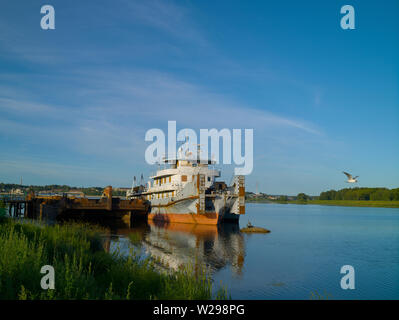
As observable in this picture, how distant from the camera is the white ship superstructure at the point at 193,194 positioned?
36.2 meters

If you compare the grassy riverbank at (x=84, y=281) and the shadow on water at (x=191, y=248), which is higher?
the grassy riverbank at (x=84, y=281)

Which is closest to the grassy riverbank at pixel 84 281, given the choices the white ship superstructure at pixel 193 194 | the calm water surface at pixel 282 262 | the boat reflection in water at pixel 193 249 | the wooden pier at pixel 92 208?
the calm water surface at pixel 282 262

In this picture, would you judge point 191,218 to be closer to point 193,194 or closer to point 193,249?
point 193,194

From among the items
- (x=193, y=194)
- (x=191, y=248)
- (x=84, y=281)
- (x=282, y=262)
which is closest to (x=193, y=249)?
(x=191, y=248)

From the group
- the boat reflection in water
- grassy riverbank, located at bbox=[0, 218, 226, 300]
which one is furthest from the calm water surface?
grassy riverbank, located at bbox=[0, 218, 226, 300]

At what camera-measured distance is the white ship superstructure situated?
3616 centimetres

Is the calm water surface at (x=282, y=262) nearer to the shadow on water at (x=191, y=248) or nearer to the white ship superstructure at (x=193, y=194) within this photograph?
the shadow on water at (x=191, y=248)

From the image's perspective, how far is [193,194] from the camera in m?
36.2

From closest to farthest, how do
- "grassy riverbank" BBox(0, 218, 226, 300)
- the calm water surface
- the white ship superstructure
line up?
"grassy riverbank" BBox(0, 218, 226, 300) → the calm water surface → the white ship superstructure

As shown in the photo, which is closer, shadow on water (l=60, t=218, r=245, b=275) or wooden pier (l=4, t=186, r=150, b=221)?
shadow on water (l=60, t=218, r=245, b=275)

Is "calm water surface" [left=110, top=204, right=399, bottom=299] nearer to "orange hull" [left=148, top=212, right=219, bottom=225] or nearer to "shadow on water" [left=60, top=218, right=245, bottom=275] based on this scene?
"shadow on water" [left=60, top=218, right=245, bottom=275]

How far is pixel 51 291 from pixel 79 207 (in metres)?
32.6

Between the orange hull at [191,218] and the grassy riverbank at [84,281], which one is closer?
the grassy riverbank at [84,281]
